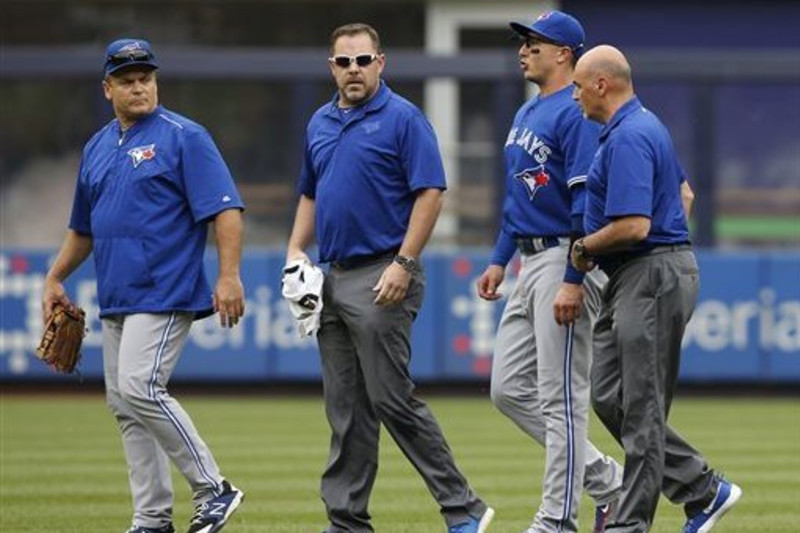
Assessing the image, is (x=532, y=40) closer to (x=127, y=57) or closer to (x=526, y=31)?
(x=526, y=31)

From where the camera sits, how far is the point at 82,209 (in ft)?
29.2

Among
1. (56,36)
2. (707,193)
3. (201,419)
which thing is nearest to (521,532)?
(201,419)

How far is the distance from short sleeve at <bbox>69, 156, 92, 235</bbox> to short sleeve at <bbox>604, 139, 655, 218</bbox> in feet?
7.90

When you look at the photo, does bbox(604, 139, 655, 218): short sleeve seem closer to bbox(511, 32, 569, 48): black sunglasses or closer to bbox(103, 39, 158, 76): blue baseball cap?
bbox(511, 32, 569, 48): black sunglasses

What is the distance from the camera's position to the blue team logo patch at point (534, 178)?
27.6 ft

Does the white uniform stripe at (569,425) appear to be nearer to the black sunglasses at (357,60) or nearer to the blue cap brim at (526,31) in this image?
the blue cap brim at (526,31)

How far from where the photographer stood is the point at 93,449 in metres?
13.3

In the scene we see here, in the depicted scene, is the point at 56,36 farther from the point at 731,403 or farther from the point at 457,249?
the point at 731,403

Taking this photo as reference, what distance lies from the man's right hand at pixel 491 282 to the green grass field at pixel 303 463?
109 cm

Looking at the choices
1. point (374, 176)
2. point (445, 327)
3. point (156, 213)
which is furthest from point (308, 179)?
point (445, 327)

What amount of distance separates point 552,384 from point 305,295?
1.11 m

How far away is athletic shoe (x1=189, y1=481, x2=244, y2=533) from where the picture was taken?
8.35 m

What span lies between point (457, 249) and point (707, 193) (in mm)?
2461

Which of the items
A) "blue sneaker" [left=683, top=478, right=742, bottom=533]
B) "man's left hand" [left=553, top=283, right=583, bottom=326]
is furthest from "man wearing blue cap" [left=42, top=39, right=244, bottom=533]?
"blue sneaker" [left=683, top=478, right=742, bottom=533]
